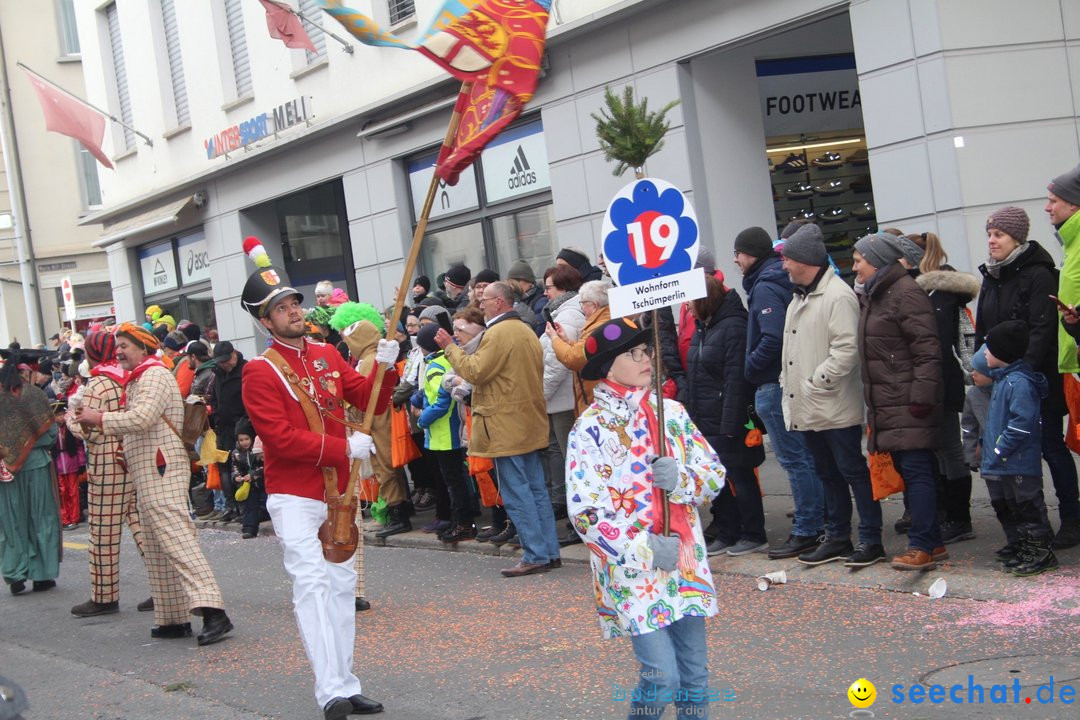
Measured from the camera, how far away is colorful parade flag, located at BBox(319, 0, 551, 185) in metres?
6.32

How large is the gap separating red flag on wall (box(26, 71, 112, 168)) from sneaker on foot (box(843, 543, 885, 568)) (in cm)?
1870

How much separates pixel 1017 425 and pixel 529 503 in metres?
3.55

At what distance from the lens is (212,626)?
852 cm

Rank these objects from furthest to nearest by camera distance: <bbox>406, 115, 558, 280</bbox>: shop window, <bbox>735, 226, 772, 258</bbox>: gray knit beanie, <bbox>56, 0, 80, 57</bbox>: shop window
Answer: <bbox>56, 0, 80, 57</bbox>: shop window < <bbox>406, 115, 558, 280</bbox>: shop window < <bbox>735, 226, 772, 258</bbox>: gray knit beanie

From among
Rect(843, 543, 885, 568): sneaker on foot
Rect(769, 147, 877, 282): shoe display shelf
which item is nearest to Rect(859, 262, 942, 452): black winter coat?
Rect(843, 543, 885, 568): sneaker on foot

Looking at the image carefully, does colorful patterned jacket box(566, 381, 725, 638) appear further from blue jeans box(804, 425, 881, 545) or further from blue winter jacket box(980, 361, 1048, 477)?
blue jeans box(804, 425, 881, 545)

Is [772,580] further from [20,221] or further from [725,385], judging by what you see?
[20,221]

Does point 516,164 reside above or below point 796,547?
above

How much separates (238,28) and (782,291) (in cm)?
1534

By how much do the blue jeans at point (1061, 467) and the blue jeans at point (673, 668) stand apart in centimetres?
382

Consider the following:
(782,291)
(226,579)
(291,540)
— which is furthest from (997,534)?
(226,579)

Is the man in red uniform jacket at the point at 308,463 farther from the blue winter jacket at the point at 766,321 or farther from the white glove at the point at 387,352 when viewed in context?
the blue winter jacket at the point at 766,321

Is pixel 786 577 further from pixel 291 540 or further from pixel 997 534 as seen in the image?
pixel 291 540

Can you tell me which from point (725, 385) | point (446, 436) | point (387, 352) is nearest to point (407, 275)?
point (387, 352)
